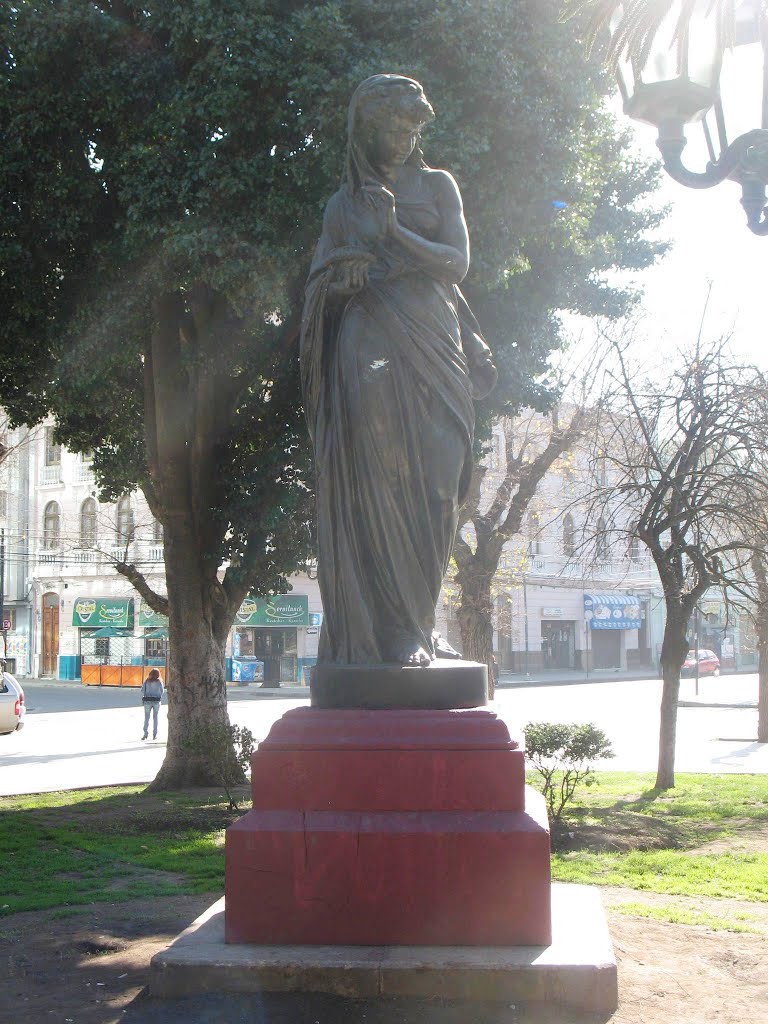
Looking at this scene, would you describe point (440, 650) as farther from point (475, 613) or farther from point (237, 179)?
point (475, 613)

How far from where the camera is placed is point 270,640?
3912 cm

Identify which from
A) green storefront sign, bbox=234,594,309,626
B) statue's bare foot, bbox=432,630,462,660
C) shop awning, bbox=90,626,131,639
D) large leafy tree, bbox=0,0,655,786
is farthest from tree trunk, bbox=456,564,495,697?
shop awning, bbox=90,626,131,639

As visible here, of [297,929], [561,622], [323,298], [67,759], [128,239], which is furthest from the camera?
[561,622]

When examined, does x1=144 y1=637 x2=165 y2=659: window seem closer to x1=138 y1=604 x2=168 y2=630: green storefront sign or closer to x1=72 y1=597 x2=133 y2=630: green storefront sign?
x1=138 y1=604 x2=168 y2=630: green storefront sign

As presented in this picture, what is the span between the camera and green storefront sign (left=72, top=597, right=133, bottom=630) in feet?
131

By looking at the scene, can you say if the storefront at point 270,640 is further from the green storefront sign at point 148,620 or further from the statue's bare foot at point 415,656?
the statue's bare foot at point 415,656

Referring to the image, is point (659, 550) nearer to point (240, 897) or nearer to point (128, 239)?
point (128, 239)

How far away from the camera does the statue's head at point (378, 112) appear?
15.1 ft

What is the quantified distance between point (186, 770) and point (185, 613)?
1.79 metres

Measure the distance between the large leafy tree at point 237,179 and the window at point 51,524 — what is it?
3048cm

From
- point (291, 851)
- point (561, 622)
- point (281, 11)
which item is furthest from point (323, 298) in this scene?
point (561, 622)

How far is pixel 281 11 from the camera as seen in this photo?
400 inches

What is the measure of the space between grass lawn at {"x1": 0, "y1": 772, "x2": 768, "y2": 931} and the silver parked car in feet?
25.8

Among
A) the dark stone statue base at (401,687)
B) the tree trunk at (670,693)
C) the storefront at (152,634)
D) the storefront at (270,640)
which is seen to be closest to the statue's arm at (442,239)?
the dark stone statue base at (401,687)
